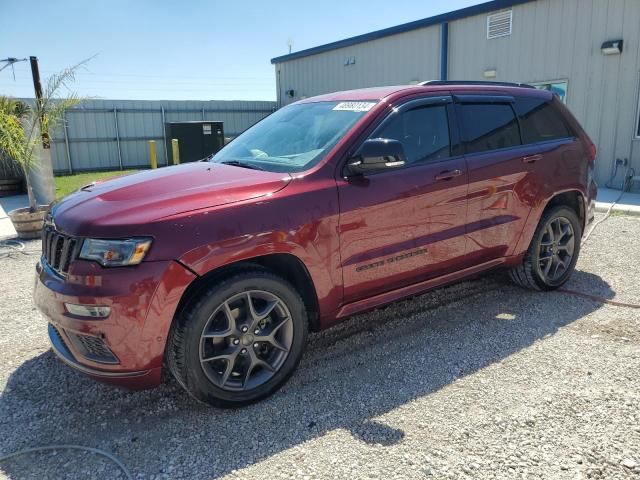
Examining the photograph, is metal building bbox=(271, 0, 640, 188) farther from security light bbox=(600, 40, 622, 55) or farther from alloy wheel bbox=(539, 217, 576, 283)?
alloy wheel bbox=(539, 217, 576, 283)

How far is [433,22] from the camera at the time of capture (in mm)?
14336

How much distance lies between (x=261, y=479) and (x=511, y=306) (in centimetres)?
286

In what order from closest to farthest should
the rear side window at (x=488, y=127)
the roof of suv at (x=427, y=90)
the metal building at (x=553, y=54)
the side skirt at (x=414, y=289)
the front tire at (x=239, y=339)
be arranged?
the front tire at (x=239, y=339) < the side skirt at (x=414, y=289) < the roof of suv at (x=427, y=90) < the rear side window at (x=488, y=127) < the metal building at (x=553, y=54)

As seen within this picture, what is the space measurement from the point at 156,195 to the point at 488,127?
2671 millimetres

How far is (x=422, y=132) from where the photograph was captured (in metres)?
3.74

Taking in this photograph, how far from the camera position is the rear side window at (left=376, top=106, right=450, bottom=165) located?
11.8ft

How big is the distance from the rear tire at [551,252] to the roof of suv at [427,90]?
1.12 metres

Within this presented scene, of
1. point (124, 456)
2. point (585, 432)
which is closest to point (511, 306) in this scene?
point (585, 432)

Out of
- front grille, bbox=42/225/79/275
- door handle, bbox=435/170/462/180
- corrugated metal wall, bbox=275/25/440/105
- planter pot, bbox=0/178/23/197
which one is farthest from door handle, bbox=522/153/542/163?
planter pot, bbox=0/178/23/197

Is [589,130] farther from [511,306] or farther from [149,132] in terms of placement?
[149,132]

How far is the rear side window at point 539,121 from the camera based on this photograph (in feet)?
14.5

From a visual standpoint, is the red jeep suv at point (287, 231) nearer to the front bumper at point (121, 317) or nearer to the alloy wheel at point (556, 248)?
the front bumper at point (121, 317)

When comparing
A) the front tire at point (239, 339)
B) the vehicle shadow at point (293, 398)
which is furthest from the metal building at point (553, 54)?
the front tire at point (239, 339)

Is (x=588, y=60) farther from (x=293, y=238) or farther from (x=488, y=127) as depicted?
(x=293, y=238)
